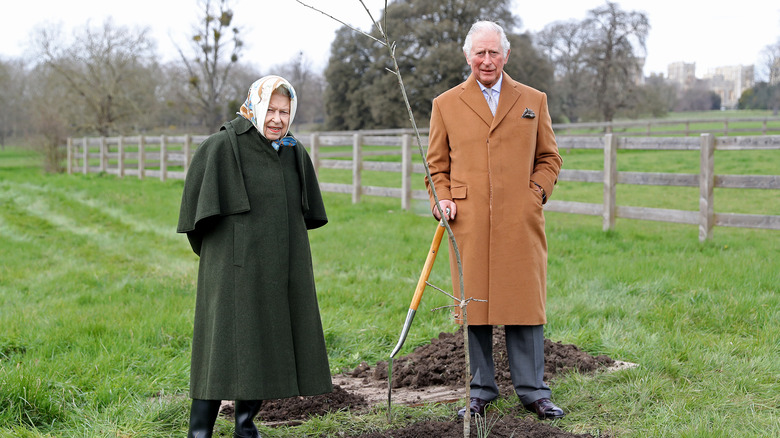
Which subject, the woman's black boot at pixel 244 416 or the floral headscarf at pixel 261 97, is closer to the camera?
the floral headscarf at pixel 261 97

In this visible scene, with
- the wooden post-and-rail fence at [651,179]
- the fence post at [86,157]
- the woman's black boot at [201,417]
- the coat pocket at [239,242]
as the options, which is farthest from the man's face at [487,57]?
the fence post at [86,157]

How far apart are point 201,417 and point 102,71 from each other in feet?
104

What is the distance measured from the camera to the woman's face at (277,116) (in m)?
3.02

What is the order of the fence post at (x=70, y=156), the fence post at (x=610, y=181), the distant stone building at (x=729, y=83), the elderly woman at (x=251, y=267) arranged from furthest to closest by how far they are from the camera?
the distant stone building at (x=729, y=83) < the fence post at (x=70, y=156) < the fence post at (x=610, y=181) < the elderly woman at (x=251, y=267)

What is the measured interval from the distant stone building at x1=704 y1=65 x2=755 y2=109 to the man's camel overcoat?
44811 mm

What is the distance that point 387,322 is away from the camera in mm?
5512

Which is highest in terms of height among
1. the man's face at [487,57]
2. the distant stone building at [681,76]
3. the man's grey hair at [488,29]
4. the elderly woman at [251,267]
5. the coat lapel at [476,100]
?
the distant stone building at [681,76]

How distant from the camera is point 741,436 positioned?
3.11m

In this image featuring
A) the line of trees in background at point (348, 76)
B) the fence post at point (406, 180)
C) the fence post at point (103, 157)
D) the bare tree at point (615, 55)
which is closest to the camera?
the fence post at point (406, 180)

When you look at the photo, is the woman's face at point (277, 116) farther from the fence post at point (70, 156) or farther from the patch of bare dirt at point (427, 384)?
the fence post at point (70, 156)

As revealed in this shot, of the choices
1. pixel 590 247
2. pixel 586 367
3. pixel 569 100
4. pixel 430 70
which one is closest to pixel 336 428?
pixel 586 367

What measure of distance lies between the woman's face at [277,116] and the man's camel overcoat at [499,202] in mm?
935

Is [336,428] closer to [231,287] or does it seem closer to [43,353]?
[231,287]

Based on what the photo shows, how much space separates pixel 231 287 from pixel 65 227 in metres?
9.56
